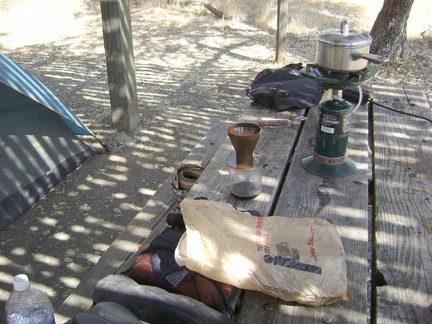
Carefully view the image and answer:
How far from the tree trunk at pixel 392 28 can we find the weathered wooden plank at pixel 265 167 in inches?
148

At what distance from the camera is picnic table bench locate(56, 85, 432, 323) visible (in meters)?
1.32

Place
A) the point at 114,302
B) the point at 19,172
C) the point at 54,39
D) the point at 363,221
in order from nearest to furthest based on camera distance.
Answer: the point at 114,302, the point at 363,221, the point at 19,172, the point at 54,39

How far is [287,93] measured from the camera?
102 inches

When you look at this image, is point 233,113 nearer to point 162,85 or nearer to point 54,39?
point 162,85

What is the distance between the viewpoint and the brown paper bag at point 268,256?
4.18ft

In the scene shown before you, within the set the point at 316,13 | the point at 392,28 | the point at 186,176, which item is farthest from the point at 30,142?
the point at 316,13

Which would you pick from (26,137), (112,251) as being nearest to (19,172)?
(26,137)

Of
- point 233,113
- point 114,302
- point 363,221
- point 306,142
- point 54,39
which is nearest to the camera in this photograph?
point 114,302

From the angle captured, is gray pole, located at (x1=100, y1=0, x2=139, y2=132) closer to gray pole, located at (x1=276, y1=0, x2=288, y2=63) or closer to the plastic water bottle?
gray pole, located at (x1=276, y1=0, x2=288, y2=63)

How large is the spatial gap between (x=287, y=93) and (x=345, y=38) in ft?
2.93

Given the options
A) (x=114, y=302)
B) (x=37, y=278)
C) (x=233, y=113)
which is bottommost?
(x=37, y=278)

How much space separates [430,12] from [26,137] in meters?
7.74

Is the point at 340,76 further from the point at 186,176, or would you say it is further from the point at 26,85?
the point at 26,85

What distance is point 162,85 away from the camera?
5285mm
